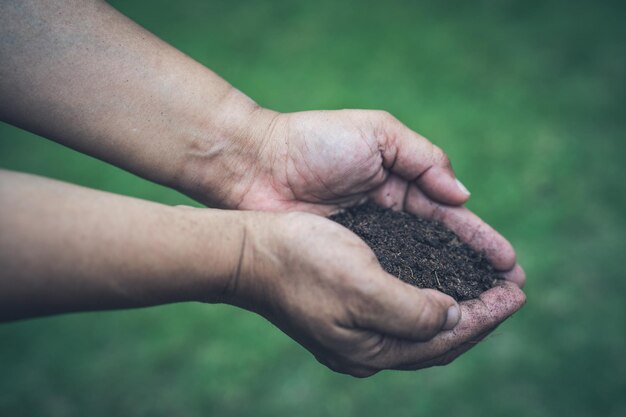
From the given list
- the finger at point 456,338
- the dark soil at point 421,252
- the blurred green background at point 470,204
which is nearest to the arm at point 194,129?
the dark soil at point 421,252

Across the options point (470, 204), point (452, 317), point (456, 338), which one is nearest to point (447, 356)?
point (456, 338)

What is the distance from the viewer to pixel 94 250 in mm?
1735

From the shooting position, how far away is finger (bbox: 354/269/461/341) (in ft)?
6.19

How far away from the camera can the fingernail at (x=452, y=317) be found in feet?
A: 6.69

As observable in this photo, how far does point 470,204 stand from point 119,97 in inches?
128

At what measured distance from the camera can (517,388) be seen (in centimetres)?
365

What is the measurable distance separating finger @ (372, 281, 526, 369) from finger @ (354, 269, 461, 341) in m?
0.14

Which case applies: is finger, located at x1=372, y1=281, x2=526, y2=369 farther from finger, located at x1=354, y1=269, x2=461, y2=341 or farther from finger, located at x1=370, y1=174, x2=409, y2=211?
finger, located at x1=370, y1=174, x2=409, y2=211

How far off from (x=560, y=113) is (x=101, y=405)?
4861 mm

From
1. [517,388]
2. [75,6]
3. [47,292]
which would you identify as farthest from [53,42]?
[517,388]

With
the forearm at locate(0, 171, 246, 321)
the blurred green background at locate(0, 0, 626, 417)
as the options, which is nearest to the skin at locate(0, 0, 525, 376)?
the forearm at locate(0, 171, 246, 321)

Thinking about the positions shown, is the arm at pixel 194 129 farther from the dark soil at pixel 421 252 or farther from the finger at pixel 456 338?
the finger at pixel 456 338

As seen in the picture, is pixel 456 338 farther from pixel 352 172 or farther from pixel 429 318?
pixel 352 172

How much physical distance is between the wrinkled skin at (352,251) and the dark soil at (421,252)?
3.2 inches
